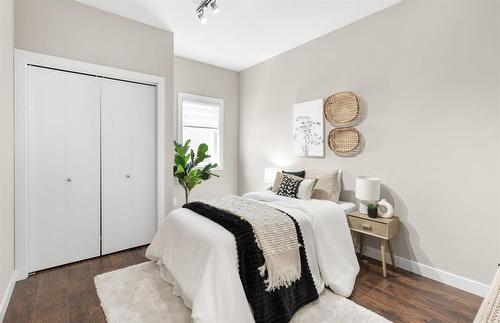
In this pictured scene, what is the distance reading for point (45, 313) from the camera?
1.96 m

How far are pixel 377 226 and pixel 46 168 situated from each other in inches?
135

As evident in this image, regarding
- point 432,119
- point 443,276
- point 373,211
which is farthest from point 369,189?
point 443,276

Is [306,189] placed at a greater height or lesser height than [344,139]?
lesser

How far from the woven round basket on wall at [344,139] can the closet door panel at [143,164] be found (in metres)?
2.34

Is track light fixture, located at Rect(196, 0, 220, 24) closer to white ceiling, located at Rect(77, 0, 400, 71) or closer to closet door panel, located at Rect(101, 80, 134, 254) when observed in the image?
white ceiling, located at Rect(77, 0, 400, 71)

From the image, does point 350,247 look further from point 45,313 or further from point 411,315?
point 45,313

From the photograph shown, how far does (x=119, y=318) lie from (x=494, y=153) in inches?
129

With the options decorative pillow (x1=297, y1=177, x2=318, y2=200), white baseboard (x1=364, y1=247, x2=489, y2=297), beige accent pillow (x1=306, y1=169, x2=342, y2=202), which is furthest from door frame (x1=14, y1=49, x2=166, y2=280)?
white baseboard (x1=364, y1=247, x2=489, y2=297)

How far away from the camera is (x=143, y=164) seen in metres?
3.29

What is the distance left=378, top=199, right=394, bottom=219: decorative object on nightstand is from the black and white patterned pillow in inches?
35.1

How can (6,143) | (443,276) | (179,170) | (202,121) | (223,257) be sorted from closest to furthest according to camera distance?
(223,257)
(6,143)
(443,276)
(179,170)
(202,121)

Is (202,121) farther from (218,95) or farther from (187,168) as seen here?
(187,168)

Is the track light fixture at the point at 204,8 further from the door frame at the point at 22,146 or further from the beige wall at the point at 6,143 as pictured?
the beige wall at the point at 6,143

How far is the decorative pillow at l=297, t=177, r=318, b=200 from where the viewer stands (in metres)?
2.97
